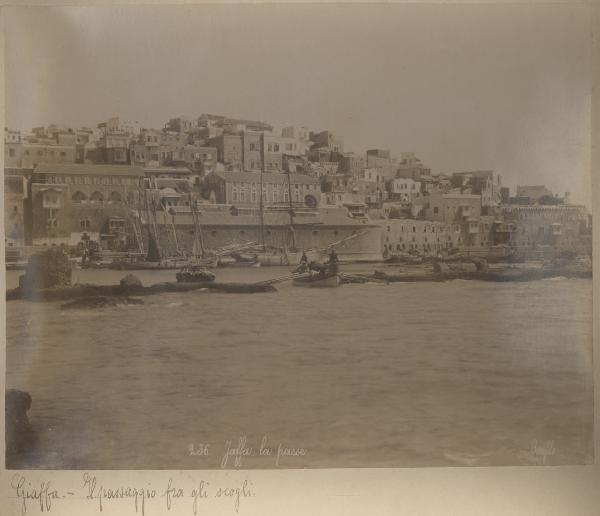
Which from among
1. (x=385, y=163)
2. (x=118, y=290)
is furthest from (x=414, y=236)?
(x=118, y=290)

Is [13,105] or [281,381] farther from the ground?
[13,105]

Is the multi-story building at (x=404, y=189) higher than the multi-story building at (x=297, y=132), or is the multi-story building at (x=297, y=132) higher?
the multi-story building at (x=297, y=132)

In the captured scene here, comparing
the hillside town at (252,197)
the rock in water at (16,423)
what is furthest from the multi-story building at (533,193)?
the rock in water at (16,423)

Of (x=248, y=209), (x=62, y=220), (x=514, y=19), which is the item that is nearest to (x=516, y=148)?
(x=514, y=19)

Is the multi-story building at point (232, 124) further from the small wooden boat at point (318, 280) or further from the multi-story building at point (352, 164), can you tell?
the small wooden boat at point (318, 280)

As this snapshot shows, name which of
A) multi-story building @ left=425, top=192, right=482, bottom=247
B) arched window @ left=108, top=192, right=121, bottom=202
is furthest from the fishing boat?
multi-story building @ left=425, top=192, right=482, bottom=247

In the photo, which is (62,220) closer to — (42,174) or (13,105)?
(42,174)

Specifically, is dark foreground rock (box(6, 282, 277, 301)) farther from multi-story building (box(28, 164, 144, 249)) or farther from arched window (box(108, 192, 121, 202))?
arched window (box(108, 192, 121, 202))
